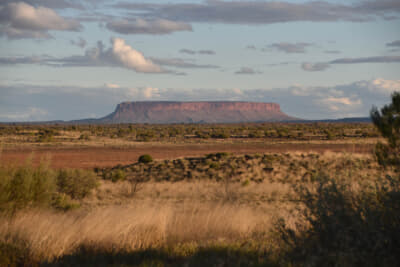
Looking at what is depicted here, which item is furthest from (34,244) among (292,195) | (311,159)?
(311,159)

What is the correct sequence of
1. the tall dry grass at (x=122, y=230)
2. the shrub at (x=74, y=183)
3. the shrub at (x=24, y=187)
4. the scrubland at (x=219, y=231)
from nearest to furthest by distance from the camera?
the scrubland at (x=219, y=231), the tall dry grass at (x=122, y=230), the shrub at (x=24, y=187), the shrub at (x=74, y=183)

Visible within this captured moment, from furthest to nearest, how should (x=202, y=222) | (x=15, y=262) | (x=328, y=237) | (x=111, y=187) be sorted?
(x=111, y=187)
(x=202, y=222)
(x=15, y=262)
(x=328, y=237)

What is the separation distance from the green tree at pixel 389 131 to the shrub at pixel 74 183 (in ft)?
44.8

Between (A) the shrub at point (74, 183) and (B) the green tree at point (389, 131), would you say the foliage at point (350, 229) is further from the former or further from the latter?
(A) the shrub at point (74, 183)

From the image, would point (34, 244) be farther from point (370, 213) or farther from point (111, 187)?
Answer: point (111, 187)

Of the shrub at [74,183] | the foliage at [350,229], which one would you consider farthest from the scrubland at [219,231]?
the shrub at [74,183]

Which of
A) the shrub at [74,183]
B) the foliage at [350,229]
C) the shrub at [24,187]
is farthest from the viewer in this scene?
the shrub at [74,183]

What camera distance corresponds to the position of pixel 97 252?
281 inches

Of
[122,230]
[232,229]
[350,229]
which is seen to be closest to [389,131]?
[350,229]

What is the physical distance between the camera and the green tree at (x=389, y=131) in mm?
5973

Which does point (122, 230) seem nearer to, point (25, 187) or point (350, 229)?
Result: point (25, 187)

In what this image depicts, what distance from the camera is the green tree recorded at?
5.97 metres

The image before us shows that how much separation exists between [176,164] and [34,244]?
2379 cm

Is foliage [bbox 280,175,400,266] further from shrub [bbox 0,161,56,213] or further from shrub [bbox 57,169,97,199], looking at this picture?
shrub [bbox 57,169,97,199]
